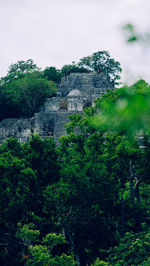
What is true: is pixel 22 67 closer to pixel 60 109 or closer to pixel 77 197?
pixel 60 109

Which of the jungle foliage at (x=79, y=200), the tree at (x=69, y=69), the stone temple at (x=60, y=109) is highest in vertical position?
the tree at (x=69, y=69)

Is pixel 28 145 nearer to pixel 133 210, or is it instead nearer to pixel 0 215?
pixel 0 215

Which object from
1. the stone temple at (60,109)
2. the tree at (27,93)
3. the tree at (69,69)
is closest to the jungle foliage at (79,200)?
the stone temple at (60,109)

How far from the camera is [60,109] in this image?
32.7m

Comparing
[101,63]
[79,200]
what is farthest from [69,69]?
[79,200]

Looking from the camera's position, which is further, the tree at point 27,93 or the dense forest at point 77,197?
the tree at point 27,93

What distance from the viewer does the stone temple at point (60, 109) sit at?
27817 mm

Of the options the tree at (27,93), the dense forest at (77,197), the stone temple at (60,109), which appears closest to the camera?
the dense forest at (77,197)

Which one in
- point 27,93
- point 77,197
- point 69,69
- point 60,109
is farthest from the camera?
point 69,69

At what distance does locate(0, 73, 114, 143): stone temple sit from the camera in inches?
1095

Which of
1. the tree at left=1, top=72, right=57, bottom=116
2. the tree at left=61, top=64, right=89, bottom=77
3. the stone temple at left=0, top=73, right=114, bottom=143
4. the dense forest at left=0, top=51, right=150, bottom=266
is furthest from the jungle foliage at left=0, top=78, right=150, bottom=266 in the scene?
the tree at left=61, top=64, right=89, bottom=77

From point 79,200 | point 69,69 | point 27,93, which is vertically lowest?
point 79,200

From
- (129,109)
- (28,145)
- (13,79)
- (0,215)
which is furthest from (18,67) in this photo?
(129,109)

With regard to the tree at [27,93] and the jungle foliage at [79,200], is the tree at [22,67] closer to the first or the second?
the tree at [27,93]
